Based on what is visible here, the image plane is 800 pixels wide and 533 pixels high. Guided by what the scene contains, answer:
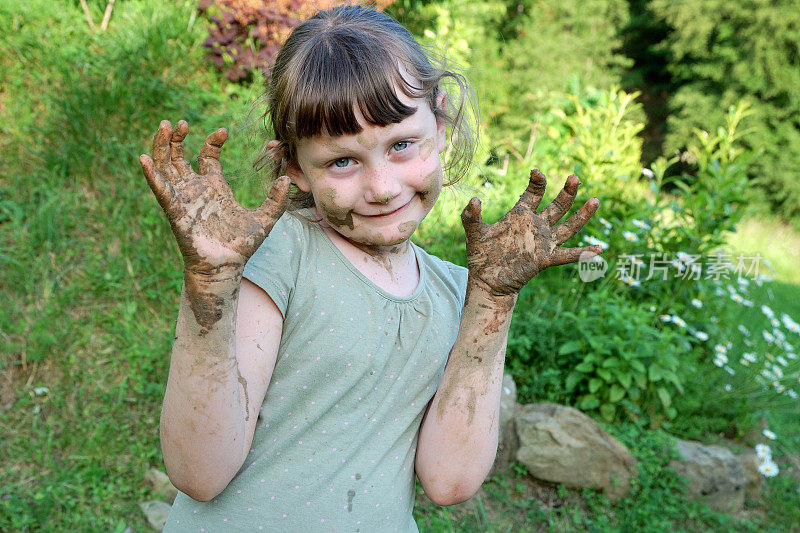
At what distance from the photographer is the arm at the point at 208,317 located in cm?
88

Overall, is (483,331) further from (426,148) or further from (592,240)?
(592,240)

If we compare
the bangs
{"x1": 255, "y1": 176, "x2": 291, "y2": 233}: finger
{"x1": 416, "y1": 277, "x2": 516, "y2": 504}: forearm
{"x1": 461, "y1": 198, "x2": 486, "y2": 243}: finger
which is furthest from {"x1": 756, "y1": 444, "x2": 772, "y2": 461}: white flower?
{"x1": 255, "y1": 176, "x2": 291, "y2": 233}: finger

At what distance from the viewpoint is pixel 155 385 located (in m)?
2.78

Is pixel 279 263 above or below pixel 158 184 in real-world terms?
below

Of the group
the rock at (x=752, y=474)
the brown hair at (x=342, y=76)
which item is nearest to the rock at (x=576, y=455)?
the rock at (x=752, y=474)

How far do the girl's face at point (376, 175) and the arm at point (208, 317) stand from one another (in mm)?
172

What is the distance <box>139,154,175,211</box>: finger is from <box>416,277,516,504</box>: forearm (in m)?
0.55

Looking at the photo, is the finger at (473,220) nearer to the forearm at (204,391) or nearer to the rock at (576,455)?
the forearm at (204,391)

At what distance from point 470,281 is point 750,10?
42.4 ft

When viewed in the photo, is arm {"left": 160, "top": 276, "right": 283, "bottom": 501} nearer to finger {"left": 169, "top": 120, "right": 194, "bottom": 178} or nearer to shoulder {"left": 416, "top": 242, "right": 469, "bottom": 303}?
finger {"left": 169, "top": 120, "right": 194, "bottom": 178}

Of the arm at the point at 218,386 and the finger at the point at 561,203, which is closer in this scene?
the arm at the point at 218,386

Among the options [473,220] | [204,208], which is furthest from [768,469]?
[204,208]

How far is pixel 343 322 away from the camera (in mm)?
1104

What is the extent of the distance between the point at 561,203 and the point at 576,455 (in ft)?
6.48
